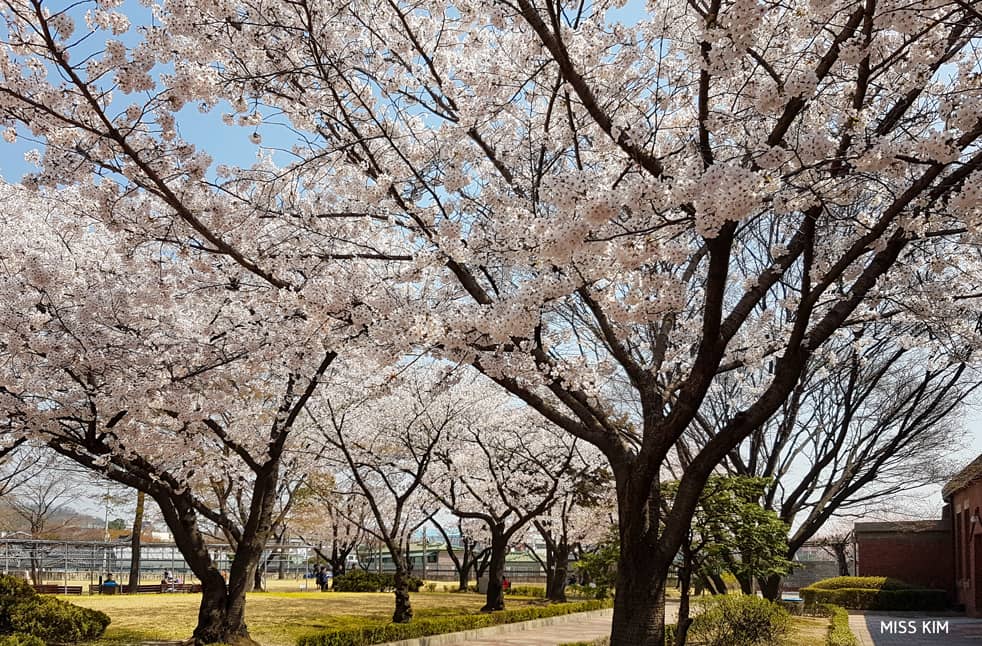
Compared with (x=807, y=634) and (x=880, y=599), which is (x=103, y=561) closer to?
(x=807, y=634)

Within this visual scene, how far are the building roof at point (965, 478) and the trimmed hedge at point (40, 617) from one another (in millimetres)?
18377

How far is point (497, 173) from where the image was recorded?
8938 mm

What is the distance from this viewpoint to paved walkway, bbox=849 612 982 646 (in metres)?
14.1

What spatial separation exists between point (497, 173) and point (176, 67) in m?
4.12

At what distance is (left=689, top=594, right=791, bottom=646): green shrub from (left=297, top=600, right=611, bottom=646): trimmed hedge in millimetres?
4408

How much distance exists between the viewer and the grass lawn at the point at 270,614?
13.2 metres

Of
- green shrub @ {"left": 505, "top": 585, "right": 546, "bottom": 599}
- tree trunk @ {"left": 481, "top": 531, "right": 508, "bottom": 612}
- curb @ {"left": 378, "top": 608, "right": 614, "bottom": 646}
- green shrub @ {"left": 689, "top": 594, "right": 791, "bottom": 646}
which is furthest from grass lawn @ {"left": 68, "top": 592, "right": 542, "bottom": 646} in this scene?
green shrub @ {"left": 689, "top": 594, "right": 791, "bottom": 646}

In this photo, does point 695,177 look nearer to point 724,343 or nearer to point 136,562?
point 724,343

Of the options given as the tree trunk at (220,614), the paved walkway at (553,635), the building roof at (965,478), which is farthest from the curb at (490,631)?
the building roof at (965,478)

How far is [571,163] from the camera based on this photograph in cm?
873

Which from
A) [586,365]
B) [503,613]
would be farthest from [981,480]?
[586,365]

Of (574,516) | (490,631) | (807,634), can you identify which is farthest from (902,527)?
(490,631)

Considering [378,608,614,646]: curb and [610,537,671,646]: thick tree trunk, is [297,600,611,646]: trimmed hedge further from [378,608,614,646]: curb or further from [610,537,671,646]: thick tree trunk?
[610,537,671,646]: thick tree trunk

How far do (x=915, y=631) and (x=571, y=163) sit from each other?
14.1m
